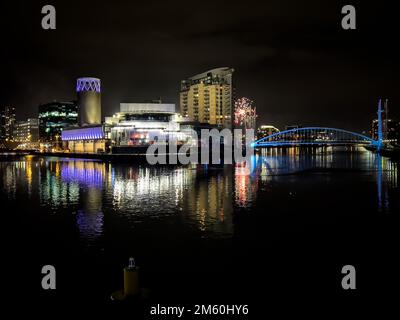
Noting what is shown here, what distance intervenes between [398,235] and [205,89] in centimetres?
16385

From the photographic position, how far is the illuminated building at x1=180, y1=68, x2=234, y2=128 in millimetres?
172375

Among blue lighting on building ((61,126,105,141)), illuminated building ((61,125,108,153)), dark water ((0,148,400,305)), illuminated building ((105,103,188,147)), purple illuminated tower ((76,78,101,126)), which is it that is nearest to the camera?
dark water ((0,148,400,305))

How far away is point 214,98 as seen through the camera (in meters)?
172

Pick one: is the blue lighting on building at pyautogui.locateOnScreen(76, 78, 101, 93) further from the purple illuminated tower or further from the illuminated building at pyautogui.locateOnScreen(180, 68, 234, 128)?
the illuminated building at pyautogui.locateOnScreen(180, 68, 234, 128)

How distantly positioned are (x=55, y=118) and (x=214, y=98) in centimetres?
7779

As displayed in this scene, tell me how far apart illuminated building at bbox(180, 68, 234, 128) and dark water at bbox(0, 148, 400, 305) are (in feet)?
489

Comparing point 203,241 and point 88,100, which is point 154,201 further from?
point 88,100

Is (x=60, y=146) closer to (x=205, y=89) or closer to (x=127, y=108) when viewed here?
(x=127, y=108)

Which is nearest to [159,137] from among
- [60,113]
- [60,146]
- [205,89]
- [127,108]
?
[127,108]

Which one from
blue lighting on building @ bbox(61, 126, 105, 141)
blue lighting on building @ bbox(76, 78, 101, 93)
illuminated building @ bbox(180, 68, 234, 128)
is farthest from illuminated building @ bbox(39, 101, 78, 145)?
blue lighting on building @ bbox(61, 126, 105, 141)

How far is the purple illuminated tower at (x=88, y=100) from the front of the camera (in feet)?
410
